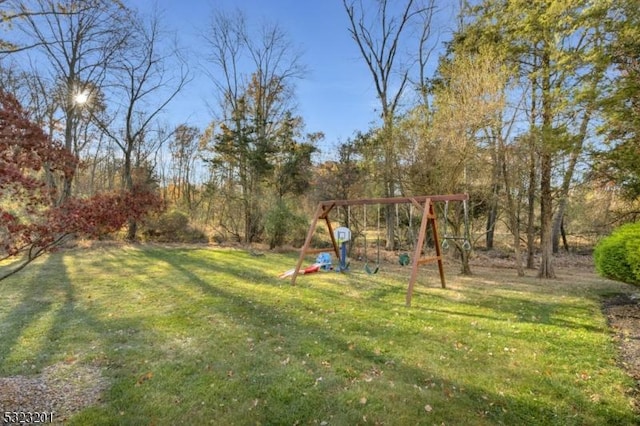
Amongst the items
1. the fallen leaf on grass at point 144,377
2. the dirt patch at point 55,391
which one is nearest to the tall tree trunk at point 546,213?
the fallen leaf on grass at point 144,377

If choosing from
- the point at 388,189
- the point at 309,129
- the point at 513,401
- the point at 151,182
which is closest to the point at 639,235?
the point at 513,401

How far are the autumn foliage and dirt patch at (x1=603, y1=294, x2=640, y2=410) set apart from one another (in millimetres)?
4495

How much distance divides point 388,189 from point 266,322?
8.34 metres

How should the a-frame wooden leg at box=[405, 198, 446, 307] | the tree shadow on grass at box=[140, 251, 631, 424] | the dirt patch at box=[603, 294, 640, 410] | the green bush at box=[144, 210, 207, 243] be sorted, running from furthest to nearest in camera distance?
the green bush at box=[144, 210, 207, 243] < the a-frame wooden leg at box=[405, 198, 446, 307] < the dirt patch at box=[603, 294, 640, 410] < the tree shadow on grass at box=[140, 251, 631, 424]

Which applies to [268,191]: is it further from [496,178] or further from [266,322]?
[266,322]

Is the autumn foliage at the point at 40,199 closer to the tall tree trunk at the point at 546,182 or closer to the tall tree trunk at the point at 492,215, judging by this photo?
the tall tree trunk at the point at 546,182

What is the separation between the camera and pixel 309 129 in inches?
617

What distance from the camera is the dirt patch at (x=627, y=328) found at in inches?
125

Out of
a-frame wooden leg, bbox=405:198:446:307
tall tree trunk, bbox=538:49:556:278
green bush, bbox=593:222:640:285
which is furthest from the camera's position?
tall tree trunk, bbox=538:49:556:278

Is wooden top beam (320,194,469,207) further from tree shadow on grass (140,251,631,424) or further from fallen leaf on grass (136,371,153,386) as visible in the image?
fallen leaf on grass (136,371,153,386)

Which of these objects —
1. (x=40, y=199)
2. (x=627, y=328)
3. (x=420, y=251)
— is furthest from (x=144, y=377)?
(x=627, y=328)

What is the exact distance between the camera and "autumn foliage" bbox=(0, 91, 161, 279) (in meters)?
2.50

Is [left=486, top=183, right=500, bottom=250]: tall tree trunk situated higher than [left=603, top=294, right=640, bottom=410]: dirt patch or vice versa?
[left=486, top=183, right=500, bottom=250]: tall tree trunk

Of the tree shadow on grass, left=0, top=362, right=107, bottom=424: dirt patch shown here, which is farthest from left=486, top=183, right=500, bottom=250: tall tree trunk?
left=0, top=362, right=107, bottom=424: dirt patch
